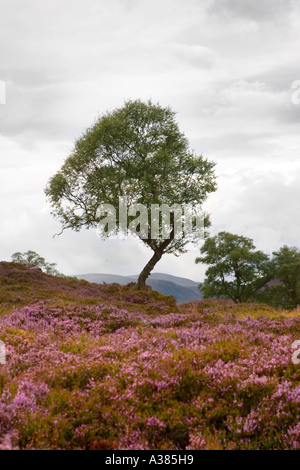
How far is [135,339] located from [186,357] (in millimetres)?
2940

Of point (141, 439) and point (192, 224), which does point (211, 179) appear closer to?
point (192, 224)

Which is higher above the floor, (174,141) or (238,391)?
(174,141)

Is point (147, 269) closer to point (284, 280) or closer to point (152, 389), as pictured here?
point (152, 389)

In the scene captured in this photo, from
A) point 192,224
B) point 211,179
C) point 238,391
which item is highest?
point 211,179

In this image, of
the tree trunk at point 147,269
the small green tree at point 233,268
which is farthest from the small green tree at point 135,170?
the small green tree at point 233,268

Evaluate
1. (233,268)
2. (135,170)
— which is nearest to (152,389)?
(135,170)

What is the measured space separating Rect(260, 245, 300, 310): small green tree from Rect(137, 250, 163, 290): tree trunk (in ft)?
84.7

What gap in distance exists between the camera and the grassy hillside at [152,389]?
23.1 ft

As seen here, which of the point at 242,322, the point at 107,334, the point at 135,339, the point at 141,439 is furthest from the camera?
the point at 242,322

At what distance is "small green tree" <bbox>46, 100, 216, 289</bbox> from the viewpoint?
3400cm

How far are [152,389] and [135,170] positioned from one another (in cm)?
2704

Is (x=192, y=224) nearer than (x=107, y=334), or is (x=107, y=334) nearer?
(x=107, y=334)

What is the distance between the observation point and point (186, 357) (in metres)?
10.2
